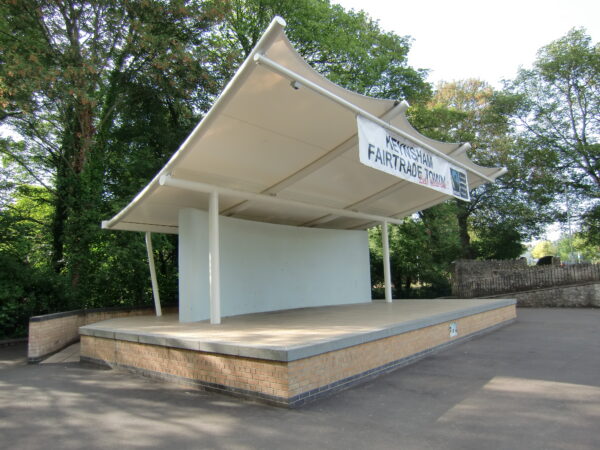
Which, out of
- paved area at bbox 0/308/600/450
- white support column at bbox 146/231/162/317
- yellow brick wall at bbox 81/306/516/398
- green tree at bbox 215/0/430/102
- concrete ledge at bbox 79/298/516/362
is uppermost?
green tree at bbox 215/0/430/102

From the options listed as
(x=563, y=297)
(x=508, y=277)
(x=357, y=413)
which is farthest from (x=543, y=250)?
(x=357, y=413)

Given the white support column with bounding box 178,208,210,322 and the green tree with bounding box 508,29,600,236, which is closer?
the white support column with bounding box 178,208,210,322

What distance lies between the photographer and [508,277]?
18688 mm

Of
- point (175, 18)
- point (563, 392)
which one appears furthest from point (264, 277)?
point (175, 18)

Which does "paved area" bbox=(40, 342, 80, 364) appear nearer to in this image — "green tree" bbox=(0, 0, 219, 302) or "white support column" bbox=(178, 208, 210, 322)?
"white support column" bbox=(178, 208, 210, 322)

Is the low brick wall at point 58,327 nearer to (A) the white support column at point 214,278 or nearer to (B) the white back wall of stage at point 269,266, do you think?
(B) the white back wall of stage at point 269,266

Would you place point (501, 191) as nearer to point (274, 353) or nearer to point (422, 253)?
point (422, 253)

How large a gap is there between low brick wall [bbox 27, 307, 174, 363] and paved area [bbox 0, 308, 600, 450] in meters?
2.34

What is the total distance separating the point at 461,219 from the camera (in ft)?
88.8

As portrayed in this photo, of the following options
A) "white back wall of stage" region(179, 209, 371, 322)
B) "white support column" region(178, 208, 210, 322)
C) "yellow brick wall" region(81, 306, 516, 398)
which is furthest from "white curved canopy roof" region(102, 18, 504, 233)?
"yellow brick wall" region(81, 306, 516, 398)

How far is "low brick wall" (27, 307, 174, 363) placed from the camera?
8.67 meters

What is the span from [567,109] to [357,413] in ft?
94.3

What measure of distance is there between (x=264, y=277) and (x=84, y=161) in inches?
339

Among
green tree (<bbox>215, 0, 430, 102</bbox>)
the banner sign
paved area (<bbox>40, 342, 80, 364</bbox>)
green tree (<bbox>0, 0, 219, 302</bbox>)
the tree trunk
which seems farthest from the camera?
the tree trunk
